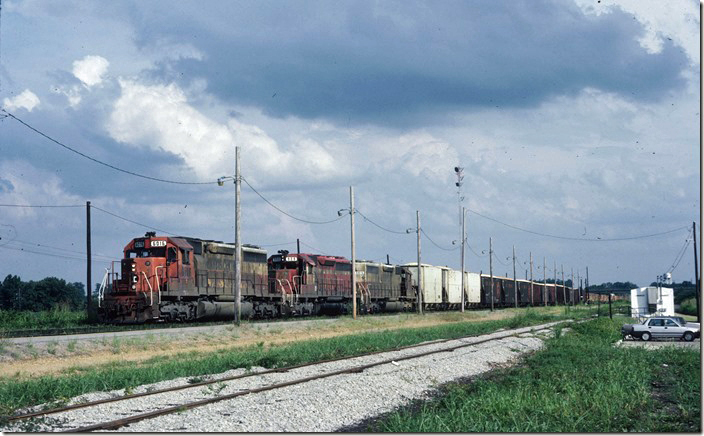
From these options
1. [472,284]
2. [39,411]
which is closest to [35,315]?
[39,411]

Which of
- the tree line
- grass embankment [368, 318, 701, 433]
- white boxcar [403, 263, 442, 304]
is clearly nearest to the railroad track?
grass embankment [368, 318, 701, 433]

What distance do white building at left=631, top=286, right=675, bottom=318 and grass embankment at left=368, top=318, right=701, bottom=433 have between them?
34.7 m

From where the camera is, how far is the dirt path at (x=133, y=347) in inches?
819

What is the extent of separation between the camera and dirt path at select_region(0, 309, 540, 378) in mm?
20797

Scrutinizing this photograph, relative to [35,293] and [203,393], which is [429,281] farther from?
[35,293]

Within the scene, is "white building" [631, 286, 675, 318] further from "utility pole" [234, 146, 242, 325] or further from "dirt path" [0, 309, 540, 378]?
"utility pole" [234, 146, 242, 325]

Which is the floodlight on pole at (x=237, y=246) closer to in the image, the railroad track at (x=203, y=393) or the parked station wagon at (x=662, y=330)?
the railroad track at (x=203, y=393)

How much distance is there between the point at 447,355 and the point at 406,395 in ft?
29.1

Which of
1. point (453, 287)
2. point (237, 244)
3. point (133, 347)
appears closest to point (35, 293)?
point (453, 287)

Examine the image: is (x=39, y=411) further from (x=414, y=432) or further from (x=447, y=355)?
(x=447, y=355)

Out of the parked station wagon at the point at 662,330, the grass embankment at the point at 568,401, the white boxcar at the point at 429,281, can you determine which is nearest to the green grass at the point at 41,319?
the grass embankment at the point at 568,401

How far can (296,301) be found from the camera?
45812 millimetres

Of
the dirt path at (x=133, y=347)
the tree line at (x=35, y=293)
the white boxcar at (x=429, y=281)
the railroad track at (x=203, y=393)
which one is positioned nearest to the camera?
the railroad track at (x=203, y=393)

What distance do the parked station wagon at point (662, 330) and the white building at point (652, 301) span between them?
15966mm
